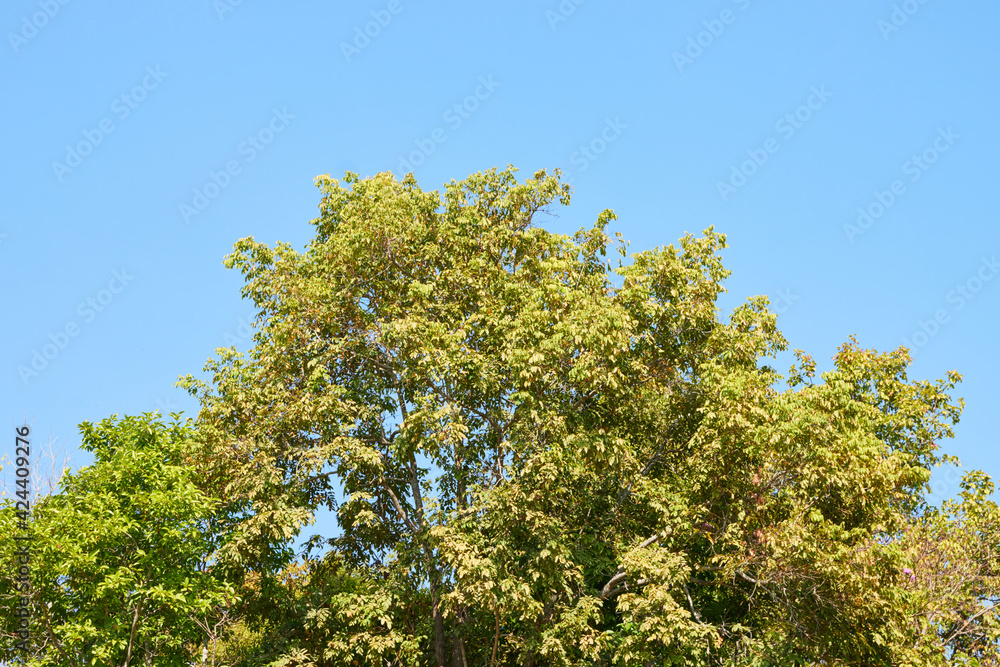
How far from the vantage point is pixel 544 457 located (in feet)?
52.0

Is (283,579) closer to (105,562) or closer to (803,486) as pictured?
(105,562)

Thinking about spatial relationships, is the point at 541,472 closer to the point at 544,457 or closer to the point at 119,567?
the point at 544,457

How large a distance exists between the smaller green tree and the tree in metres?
0.96

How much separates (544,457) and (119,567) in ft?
24.1

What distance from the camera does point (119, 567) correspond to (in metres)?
16.1

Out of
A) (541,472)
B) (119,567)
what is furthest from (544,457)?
(119,567)

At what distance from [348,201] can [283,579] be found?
33.3 ft

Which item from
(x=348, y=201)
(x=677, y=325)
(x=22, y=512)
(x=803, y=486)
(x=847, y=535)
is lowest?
(x=847, y=535)

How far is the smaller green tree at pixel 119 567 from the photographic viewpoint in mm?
15742

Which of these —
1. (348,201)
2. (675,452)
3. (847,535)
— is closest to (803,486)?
(847,535)

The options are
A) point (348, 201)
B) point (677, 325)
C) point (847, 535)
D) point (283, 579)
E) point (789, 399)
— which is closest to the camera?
point (847, 535)

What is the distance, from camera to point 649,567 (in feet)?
51.9

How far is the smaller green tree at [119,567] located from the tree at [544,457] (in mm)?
961

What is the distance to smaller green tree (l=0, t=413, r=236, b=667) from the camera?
51.6 ft
